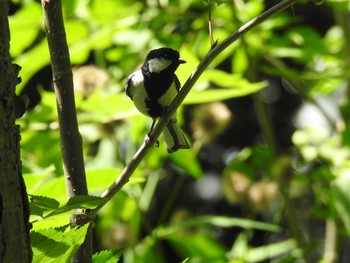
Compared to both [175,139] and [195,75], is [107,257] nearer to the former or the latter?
[195,75]

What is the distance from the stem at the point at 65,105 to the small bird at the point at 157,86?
0.60 meters

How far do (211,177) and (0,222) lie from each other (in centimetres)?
323

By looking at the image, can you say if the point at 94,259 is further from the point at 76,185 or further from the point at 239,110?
the point at 239,110

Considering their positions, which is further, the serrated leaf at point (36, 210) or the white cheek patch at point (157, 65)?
the white cheek patch at point (157, 65)

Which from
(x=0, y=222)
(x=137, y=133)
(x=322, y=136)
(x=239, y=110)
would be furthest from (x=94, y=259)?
(x=239, y=110)

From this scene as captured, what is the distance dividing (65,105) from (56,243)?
22 centimetres

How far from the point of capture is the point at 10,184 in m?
0.78

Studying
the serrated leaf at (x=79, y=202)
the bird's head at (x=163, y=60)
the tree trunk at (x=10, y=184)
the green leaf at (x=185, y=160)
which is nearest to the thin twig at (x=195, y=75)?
the serrated leaf at (x=79, y=202)

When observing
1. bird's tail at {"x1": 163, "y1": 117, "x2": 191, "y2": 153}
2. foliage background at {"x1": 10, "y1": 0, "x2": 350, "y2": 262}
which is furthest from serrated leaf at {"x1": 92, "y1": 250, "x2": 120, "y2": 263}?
foliage background at {"x1": 10, "y1": 0, "x2": 350, "y2": 262}

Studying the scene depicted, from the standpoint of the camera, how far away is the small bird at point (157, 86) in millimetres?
1666

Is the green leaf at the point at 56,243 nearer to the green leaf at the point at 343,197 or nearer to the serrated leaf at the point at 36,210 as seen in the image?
the serrated leaf at the point at 36,210

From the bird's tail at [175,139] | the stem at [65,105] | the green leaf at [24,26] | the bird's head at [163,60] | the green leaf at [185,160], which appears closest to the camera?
the stem at [65,105]

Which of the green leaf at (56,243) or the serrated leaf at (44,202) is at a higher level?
the serrated leaf at (44,202)

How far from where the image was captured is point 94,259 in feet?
3.20
